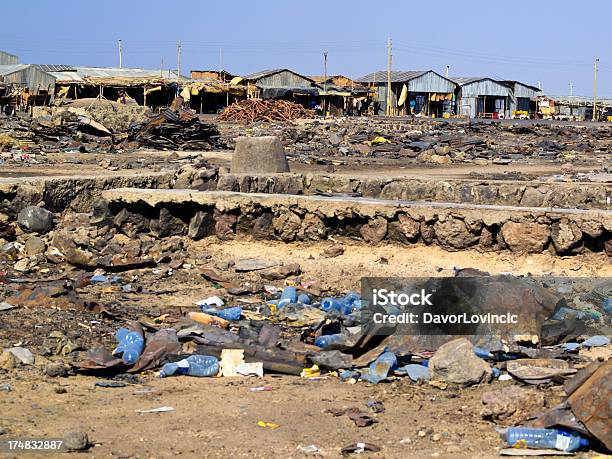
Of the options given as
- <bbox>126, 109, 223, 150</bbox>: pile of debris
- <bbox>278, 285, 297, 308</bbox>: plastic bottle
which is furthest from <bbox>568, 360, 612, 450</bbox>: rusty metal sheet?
<bbox>126, 109, 223, 150</bbox>: pile of debris

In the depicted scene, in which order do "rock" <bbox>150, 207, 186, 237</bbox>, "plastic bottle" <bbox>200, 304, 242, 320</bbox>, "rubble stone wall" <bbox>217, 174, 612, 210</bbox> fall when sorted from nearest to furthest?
"plastic bottle" <bbox>200, 304, 242, 320</bbox>, "rock" <bbox>150, 207, 186, 237</bbox>, "rubble stone wall" <bbox>217, 174, 612, 210</bbox>

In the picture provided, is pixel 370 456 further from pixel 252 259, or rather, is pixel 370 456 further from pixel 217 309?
pixel 252 259

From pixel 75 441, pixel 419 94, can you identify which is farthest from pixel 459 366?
pixel 419 94

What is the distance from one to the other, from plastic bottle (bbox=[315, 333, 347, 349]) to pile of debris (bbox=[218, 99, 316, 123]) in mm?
29853

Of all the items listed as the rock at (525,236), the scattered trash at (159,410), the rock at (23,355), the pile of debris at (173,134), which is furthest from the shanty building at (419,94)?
the scattered trash at (159,410)

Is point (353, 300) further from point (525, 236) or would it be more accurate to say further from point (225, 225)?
point (225, 225)

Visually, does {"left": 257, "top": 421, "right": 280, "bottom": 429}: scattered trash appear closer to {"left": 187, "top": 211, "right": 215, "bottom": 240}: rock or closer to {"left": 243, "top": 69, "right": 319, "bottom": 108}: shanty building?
{"left": 187, "top": 211, "right": 215, "bottom": 240}: rock

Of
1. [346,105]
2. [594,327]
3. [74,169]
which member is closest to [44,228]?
[74,169]

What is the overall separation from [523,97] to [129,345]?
54.5m

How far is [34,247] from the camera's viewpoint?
10734 mm

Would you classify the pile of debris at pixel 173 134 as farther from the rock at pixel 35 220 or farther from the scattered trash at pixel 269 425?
the scattered trash at pixel 269 425

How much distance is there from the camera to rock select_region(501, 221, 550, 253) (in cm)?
948

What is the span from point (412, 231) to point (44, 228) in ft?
15.0

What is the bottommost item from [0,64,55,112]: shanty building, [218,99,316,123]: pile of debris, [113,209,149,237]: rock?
[113,209,149,237]: rock
